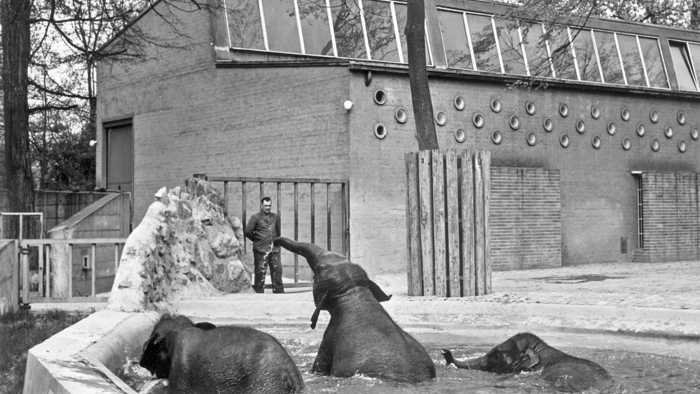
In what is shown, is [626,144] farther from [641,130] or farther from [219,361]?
[219,361]

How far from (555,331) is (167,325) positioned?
189 inches

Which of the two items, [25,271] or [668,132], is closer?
[25,271]

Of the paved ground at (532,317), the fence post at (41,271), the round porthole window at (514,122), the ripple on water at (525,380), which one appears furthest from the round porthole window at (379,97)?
the ripple on water at (525,380)

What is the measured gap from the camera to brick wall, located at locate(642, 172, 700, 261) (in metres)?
25.4

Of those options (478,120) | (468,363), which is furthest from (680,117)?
(468,363)

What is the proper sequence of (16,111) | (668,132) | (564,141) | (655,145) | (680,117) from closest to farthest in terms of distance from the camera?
(16,111) → (564,141) → (655,145) → (668,132) → (680,117)

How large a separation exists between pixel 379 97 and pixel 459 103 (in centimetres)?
242

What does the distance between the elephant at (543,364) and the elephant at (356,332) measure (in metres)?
0.79

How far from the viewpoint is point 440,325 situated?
Answer: 9.82 m

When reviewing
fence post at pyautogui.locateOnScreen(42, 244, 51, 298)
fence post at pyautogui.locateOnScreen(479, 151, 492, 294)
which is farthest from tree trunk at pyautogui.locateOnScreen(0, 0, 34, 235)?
fence post at pyautogui.locateOnScreen(479, 151, 492, 294)

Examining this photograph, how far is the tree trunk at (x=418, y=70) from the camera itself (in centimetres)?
1543

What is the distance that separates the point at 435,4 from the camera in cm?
2395

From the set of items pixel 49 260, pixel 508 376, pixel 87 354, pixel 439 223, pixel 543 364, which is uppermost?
pixel 439 223

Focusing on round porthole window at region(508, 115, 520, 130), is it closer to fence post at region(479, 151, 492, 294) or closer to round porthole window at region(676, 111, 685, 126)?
round porthole window at region(676, 111, 685, 126)
